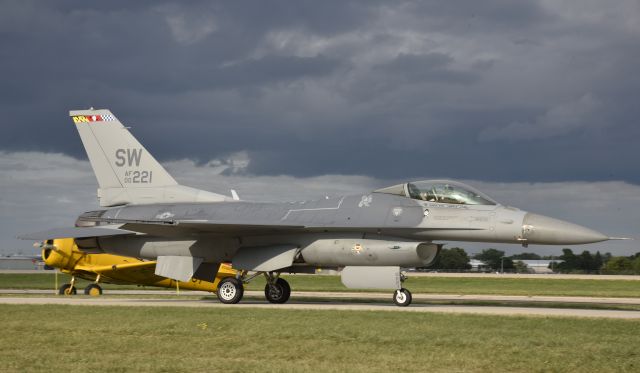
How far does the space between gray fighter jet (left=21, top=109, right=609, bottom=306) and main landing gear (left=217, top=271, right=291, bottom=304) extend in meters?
0.03

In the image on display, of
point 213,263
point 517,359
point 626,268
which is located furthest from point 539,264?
point 517,359

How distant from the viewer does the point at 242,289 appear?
2106 centimetres

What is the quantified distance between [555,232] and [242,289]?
27.5ft

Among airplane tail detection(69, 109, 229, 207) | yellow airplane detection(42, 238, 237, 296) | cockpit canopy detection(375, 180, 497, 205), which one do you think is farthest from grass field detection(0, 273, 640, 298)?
cockpit canopy detection(375, 180, 497, 205)

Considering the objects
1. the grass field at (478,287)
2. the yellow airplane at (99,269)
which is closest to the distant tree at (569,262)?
the grass field at (478,287)

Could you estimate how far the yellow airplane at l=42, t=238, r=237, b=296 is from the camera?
2733 cm

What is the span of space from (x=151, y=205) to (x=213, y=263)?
2686 millimetres

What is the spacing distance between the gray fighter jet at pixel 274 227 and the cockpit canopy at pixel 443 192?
0.03m

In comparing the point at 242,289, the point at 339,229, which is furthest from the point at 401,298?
the point at 242,289

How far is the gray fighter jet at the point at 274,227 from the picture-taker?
62.3 feet

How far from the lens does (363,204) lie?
20.2m

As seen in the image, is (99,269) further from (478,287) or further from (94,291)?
(478,287)

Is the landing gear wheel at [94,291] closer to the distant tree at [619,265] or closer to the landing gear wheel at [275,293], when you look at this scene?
the landing gear wheel at [275,293]

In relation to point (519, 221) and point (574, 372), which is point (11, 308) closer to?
point (519, 221)
